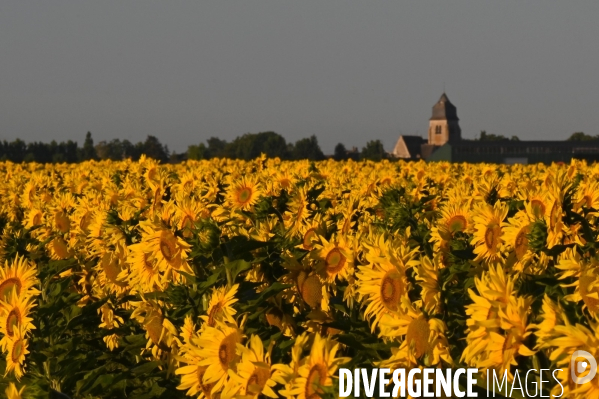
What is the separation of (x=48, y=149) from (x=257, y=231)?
115381 mm

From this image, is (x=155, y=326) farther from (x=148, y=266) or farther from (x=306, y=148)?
(x=306, y=148)

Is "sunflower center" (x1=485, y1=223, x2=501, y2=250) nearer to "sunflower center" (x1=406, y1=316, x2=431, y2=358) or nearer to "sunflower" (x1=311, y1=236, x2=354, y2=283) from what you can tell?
"sunflower" (x1=311, y1=236, x2=354, y2=283)

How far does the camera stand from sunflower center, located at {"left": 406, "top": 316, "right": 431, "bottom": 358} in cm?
391

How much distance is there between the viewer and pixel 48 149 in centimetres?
11712

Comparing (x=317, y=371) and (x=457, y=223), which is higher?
(x=457, y=223)

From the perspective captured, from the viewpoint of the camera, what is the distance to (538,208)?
268 inches

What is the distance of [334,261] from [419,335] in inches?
69.7

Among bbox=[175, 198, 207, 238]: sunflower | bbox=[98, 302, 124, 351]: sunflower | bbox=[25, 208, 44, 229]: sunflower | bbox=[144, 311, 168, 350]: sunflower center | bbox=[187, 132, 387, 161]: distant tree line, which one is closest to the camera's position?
bbox=[144, 311, 168, 350]: sunflower center

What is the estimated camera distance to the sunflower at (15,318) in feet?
17.3

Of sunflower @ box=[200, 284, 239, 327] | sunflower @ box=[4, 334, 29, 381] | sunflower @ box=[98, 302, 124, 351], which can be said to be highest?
sunflower @ box=[200, 284, 239, 327]

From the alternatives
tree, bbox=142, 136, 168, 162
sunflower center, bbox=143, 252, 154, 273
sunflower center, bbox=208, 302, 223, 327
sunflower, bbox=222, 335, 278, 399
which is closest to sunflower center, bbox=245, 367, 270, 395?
sunflower, bbox=222, 335, 278, 399

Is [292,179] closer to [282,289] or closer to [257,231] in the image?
[257,231]

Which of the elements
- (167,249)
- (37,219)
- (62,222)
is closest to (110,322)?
(167,249)

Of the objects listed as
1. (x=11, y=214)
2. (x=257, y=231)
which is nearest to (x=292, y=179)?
(x=11, y=214)
